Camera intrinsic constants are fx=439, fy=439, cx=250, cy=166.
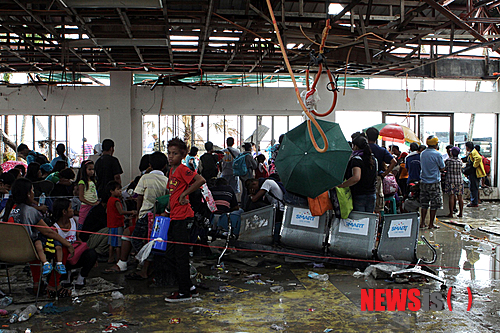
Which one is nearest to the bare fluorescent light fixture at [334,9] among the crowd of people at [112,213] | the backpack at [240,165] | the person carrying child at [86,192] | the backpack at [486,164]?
the backpack at [240,165]

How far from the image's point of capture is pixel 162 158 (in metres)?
5.79

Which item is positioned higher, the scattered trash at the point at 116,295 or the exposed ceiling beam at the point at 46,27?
the exposed ceiling beam at the point at 46,27

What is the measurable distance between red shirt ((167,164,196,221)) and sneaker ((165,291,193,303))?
81cm

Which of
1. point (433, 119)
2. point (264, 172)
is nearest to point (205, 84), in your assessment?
point (264, 172)

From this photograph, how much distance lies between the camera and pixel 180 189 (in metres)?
4.81

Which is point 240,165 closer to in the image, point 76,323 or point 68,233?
point 68,233

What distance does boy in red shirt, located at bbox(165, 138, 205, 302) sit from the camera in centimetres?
472

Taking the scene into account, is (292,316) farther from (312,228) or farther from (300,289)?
(312,228)

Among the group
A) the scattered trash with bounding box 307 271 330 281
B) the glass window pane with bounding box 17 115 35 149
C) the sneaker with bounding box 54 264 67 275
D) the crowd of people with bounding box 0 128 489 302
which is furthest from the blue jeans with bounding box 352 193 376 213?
the glass window pane with bounding box 17 115 35 149

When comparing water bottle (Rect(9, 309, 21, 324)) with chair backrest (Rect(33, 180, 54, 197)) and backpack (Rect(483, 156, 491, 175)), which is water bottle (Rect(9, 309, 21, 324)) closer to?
chair backrest (Rect(33, 180, 54, 197))

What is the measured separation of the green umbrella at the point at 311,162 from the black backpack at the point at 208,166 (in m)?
4.01

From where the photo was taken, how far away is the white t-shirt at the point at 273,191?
6.57 meters

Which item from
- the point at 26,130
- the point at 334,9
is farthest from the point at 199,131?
the point at 334,9

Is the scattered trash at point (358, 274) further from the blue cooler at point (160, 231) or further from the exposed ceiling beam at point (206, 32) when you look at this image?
the exposed ceiling beam at point (206, 32)
